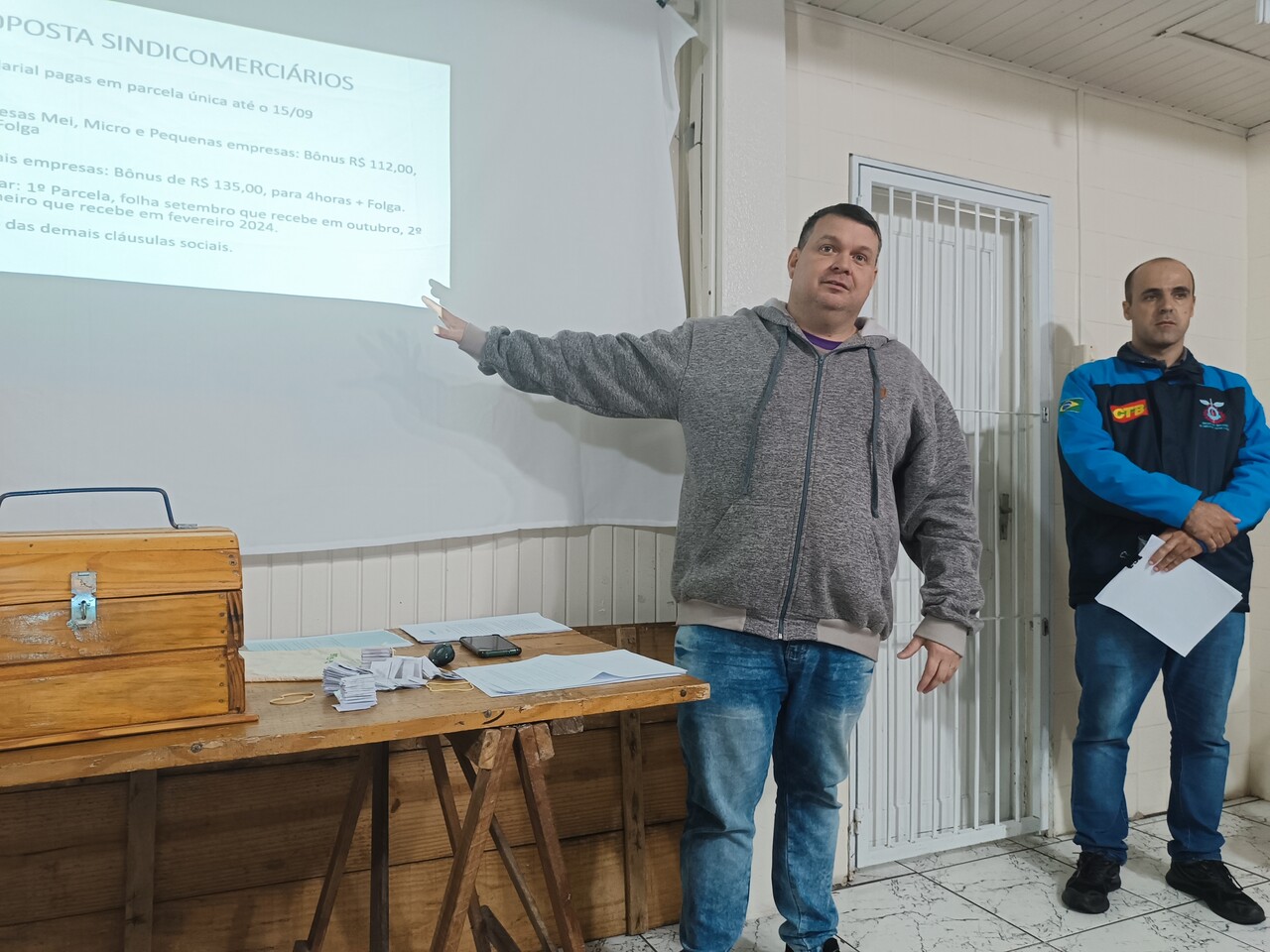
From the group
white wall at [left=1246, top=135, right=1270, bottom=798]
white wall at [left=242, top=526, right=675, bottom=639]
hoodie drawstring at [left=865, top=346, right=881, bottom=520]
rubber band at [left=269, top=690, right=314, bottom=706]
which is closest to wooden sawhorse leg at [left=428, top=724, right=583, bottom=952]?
rubber band at [left=269, top=690, right=314, bottom=706]

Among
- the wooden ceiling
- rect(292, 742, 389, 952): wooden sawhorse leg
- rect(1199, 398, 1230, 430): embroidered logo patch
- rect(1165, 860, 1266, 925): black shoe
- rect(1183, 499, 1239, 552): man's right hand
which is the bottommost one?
rect(1165, 860, 1266, 925): black shoe

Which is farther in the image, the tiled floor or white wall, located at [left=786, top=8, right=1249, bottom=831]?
white wall, located at [left=786, top=8, right=1249, bottom=831]

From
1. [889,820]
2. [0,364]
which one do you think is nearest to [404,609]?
[0,364]

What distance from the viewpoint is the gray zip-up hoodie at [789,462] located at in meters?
1.95

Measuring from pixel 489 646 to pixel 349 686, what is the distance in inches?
15.4

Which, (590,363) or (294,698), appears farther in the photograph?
(590,363)

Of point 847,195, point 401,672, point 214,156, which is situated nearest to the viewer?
point 401,672

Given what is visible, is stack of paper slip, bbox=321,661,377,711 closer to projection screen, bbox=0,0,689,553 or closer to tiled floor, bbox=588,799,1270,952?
projection screen, bbox=0,0,689,553

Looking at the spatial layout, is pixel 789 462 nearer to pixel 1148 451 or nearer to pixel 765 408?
pixel 765 408

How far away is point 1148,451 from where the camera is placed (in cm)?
264

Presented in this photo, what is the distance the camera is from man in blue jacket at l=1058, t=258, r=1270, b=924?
260 centimetres

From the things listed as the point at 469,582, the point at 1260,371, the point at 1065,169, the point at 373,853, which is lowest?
the point at 373,853

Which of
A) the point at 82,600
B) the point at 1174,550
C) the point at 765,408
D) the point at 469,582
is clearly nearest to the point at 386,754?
the point at 469,582

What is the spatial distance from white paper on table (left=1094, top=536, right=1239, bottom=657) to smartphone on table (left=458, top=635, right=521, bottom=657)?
1.79 meters
